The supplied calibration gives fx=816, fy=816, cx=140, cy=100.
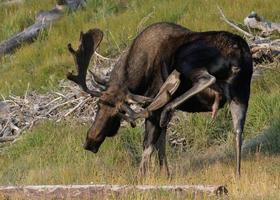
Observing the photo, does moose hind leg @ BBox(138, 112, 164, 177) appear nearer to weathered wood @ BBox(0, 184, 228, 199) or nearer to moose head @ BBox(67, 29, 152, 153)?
moose head @ BBox(67, 29, 152, 153)

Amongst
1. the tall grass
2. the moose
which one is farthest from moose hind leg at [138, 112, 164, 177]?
the tall grass

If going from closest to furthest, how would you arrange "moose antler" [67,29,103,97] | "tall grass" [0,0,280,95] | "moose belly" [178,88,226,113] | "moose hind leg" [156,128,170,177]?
"moose belly" [178,88,226,113]
"moose antler" [67,29,103,97]
"moose hind leg" [156,128,170,177]
"tall grass" [0,0,280,95]

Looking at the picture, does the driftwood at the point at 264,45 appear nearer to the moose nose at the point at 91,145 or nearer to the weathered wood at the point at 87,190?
the moose nose at the point at 91,145

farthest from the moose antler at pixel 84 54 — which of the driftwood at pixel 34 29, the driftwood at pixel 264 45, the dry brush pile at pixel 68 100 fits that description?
the driftwood at pixel 34 29

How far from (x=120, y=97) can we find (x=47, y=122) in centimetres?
406

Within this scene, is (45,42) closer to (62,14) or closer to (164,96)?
(62,14)

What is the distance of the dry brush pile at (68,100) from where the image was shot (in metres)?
13.1

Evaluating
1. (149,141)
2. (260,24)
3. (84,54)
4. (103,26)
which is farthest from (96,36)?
(103,26)

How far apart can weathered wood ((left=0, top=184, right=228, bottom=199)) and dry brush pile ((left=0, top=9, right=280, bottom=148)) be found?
17.1 feet

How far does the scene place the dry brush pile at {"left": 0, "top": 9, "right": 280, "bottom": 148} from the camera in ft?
43.0

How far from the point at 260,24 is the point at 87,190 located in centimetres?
750

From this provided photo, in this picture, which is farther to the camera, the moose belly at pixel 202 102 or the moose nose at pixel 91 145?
the moose nose at pixel 91 145

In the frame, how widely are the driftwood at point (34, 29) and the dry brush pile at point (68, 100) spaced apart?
359 cm

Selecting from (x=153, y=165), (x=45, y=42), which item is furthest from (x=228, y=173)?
(x=45, y=42)
